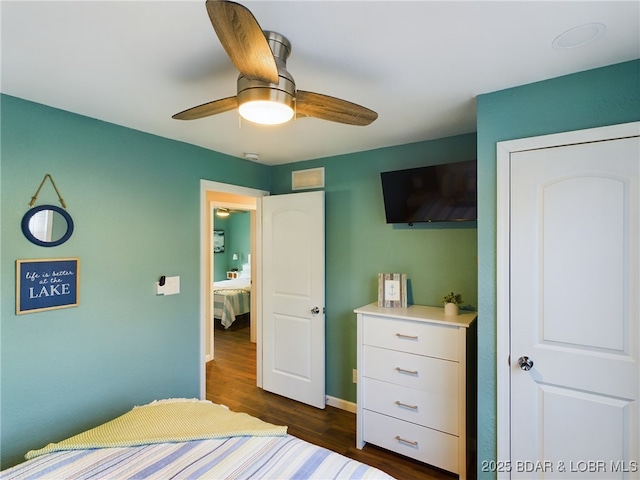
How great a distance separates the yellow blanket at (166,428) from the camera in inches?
55.1

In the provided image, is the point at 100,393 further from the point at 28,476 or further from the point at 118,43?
the point at 118,43

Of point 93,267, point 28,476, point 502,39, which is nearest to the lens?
point 28,476

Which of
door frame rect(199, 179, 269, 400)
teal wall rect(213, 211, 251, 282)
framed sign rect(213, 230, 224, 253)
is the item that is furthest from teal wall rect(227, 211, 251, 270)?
door frame rect(199, 179, 269, 400)

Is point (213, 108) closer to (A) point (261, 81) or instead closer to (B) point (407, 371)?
(A) point (261, 81)

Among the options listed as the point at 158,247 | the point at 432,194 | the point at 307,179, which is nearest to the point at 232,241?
the point at 307,179

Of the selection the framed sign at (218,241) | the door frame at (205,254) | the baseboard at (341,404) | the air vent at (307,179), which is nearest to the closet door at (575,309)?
the baseboard at (341,404)

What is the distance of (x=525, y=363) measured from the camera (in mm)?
1660

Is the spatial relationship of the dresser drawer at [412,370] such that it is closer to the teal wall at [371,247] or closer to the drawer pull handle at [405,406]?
the drawer pull handle at [405,406]

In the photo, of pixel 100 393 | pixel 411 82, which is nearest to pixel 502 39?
pixel 411 82

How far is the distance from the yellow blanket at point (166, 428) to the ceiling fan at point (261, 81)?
1.42 metres

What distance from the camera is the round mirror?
183cm

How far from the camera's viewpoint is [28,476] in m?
1.19

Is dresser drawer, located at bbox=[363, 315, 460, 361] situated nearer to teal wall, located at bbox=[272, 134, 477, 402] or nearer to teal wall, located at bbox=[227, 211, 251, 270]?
teal wall, located at bbox=[272, 134, 477, 402]

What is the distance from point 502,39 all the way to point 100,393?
2.96 metres
